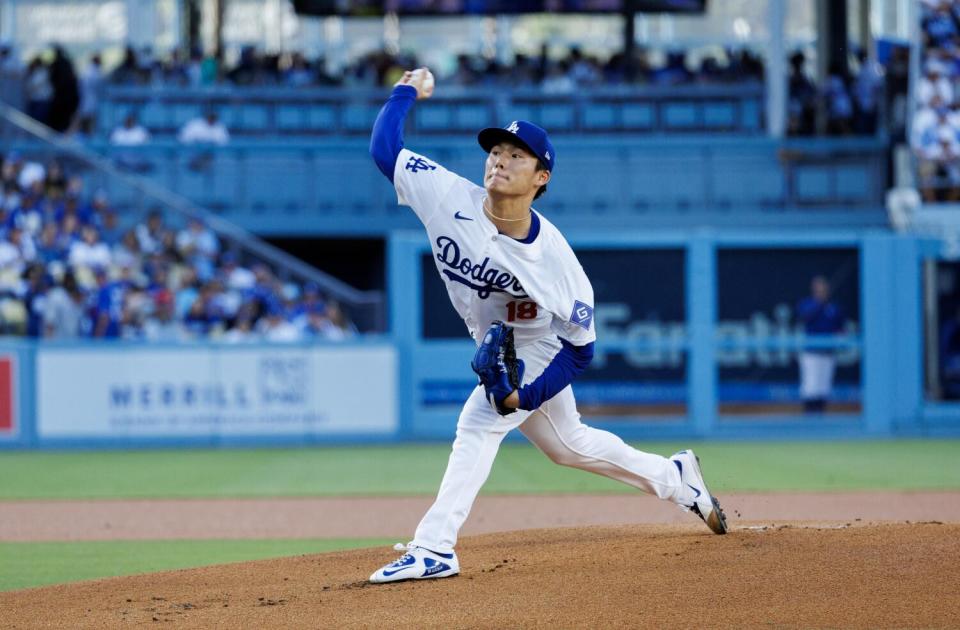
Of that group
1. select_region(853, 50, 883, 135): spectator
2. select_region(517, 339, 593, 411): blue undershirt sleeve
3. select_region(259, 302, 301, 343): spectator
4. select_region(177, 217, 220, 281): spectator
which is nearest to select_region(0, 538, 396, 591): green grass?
select_region(517, 339, 593, 411): blue undershirt sleeve

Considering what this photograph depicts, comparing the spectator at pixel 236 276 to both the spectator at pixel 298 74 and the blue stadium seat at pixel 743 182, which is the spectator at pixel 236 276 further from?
the blue stadium seat at pixel 743 182

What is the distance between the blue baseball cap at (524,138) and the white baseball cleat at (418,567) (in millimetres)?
1827

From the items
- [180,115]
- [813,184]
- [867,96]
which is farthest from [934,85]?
[180,115]

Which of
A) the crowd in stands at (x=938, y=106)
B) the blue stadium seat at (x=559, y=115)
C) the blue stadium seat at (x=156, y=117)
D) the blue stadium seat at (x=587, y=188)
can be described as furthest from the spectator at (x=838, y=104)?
the blue stadium seat at (x=156, y=117)

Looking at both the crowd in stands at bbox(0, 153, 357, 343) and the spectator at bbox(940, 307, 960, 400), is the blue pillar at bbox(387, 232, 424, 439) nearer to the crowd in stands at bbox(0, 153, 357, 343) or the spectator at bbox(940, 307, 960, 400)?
the crowd in stands at bbox(0, 153, 357, 343)

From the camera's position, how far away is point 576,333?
650 centimetres

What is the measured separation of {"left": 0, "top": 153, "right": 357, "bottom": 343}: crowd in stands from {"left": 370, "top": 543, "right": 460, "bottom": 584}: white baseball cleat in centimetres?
1067

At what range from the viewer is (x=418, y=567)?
6.33 meters

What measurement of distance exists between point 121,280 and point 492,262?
13.3 metres

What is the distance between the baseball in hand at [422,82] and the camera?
6676mm

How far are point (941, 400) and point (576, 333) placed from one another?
39.1ft

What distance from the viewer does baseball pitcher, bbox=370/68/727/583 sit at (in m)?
6.27

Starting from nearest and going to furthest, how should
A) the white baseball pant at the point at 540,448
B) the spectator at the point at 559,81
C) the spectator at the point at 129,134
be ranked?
the white baseball pant at the point at 540,448 < the spectator at the point at 129,134 < the spectator at the point at 559,81

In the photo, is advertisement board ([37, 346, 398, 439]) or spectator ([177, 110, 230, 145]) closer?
advertisement board ([37, 346, 398, 439])
